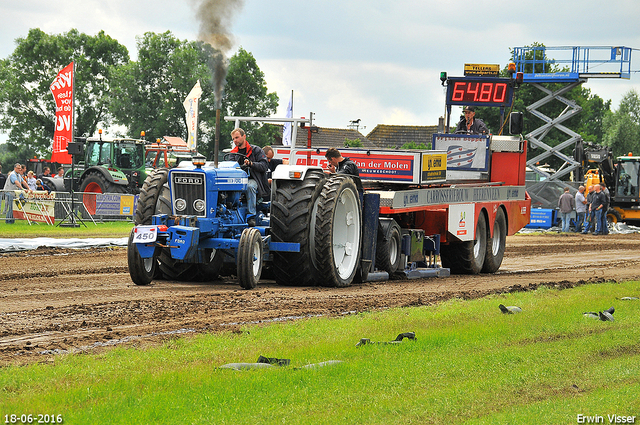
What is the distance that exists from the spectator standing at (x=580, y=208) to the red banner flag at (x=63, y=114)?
18.3 m

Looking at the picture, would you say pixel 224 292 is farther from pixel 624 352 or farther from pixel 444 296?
pixel 624 352

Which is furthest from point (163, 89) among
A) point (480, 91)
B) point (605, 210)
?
point (480, 91)

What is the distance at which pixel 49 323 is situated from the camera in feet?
Result: 25.0

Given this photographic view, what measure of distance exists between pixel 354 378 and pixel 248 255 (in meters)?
4.92

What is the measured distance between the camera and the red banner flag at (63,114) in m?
24.5

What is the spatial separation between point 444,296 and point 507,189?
22.0 ft

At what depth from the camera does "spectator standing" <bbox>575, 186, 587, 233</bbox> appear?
31562 millimetres

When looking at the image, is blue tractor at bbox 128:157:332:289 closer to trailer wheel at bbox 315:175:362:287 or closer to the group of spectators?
trailer wheel at bbox 315:175:362:287

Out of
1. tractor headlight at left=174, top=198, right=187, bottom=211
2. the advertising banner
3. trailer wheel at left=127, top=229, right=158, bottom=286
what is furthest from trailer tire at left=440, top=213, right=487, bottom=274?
the advertising banner

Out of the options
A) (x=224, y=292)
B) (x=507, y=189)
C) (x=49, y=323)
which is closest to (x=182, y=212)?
(x=224, y=292)

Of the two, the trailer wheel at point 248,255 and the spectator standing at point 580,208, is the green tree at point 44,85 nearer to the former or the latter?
the spectator standing at point 580,208

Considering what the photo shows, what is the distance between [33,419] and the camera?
431 cm

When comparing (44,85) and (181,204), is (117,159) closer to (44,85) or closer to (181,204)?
(181,204)

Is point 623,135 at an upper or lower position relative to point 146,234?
upper
